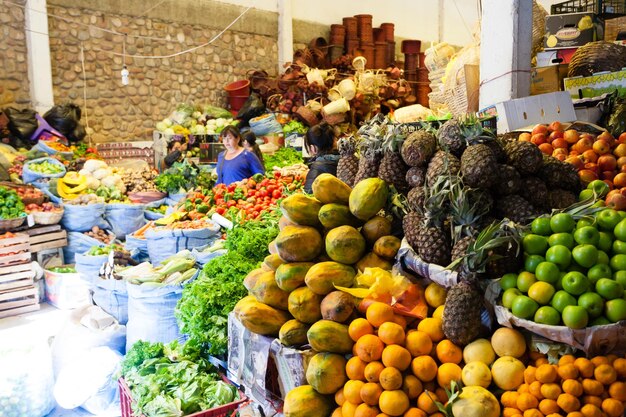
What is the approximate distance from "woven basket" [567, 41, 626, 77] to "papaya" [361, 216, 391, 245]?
3.11 m

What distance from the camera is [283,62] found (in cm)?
1099

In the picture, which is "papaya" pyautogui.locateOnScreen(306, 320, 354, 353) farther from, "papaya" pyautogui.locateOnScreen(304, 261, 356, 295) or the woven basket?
the woven basket

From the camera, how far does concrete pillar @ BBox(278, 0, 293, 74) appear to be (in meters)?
10.8

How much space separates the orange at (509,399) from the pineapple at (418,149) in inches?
37.7

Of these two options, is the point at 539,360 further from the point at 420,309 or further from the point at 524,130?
the point at 524,130

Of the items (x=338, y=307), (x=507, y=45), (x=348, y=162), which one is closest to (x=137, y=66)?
(x=507, y=45)

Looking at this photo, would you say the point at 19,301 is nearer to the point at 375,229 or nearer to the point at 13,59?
the point at 13,59

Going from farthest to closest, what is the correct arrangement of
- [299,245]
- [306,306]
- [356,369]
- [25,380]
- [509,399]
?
1. [25,380]
2. [299,245]
3. [306,306]
4. [356,369]
5. [509,399]

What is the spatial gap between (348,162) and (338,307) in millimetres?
1059

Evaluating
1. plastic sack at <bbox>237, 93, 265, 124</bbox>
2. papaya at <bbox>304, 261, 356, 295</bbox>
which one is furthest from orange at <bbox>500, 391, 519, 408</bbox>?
plastic sack at <bbox>237, 93, 265, 124</bbox>

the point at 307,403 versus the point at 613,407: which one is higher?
the point at 613,407

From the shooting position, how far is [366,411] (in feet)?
6.12

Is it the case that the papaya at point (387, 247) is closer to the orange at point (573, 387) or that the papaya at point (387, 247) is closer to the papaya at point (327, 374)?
the papaya at point (327, 374)

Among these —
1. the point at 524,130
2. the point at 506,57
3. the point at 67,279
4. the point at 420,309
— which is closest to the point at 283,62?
the point at 67,279
